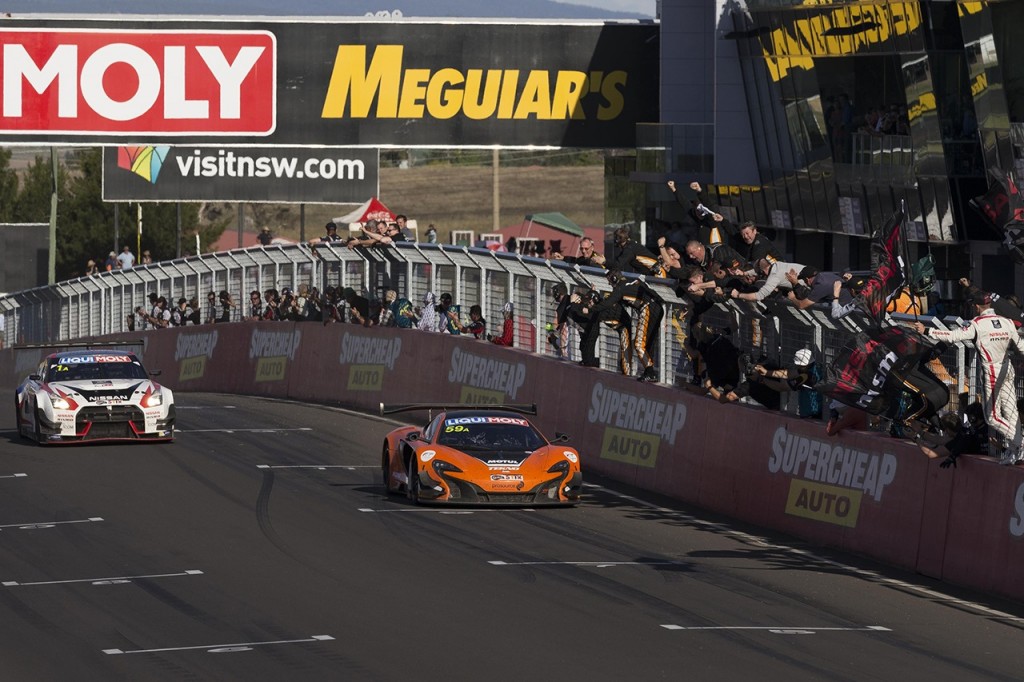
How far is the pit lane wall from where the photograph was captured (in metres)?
15.9

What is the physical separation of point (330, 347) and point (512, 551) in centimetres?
1684

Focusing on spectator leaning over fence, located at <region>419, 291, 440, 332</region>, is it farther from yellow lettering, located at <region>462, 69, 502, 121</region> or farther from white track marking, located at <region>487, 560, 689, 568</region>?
white track marking, located at <region>487, 560, 689, 568</region>

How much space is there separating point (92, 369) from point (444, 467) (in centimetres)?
817

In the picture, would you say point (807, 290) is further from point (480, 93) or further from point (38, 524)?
point (480, 93)

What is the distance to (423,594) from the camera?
1507cm

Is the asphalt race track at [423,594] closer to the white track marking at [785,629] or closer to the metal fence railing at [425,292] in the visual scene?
the white track marking at [785,629]

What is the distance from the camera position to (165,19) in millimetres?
41438

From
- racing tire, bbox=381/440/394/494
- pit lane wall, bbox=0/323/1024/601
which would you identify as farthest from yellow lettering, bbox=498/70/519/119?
racing tire, bbox=381/440/394/494

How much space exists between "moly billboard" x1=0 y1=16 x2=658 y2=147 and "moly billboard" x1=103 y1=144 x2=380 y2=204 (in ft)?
5.17

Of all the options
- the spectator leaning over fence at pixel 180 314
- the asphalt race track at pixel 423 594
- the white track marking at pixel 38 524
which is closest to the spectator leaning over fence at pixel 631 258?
the asphalt race track at pixel 423 594

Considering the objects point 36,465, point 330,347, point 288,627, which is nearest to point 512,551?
point 288,627

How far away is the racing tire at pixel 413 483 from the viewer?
2047 centimetres

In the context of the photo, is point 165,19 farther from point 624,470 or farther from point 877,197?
point 624,470

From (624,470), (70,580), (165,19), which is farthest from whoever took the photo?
(165,19)
